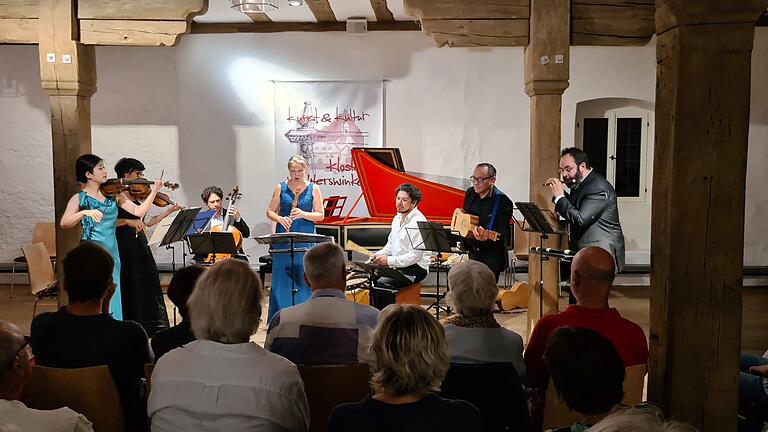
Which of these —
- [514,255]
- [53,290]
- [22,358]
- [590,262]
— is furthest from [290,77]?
[22,358]

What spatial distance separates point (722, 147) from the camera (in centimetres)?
257

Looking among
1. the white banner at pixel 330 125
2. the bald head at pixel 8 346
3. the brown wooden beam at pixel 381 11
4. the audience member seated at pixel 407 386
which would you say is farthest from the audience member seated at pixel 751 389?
the white banner at pixel 330 125

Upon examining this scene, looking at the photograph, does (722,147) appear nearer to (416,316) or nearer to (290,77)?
(416,316)

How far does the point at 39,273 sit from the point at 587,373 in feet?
18.5

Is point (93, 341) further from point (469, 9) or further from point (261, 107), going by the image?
point (261, 107)

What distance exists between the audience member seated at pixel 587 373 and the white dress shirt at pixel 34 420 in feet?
4.22

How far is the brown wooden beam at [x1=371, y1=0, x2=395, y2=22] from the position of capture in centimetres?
823

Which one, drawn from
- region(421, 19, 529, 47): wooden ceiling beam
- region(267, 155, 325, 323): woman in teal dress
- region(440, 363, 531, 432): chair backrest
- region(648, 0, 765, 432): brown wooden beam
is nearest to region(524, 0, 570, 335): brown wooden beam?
region(421, 19, 529, 47): wooden ceiling beam

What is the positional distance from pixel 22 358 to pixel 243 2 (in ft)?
15.8

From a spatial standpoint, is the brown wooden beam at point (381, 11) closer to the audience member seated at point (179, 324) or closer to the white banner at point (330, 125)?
the white banner at point (330, 125)

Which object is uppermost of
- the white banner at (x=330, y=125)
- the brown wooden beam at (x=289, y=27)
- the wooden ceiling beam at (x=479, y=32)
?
the brown wooden beam at (x=289, y=27)

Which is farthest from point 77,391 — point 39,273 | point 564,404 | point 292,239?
point 39,273

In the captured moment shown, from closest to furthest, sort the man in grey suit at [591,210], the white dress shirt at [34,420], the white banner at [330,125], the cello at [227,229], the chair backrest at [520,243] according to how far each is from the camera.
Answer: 1. the white dress shirt at [34,420]
2. the man in grey suit at [591,210]
3. the cello at [227,229]
4. the chair backrest at [520,243]
5. the white banner at [330,125]

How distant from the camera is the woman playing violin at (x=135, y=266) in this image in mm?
5766
